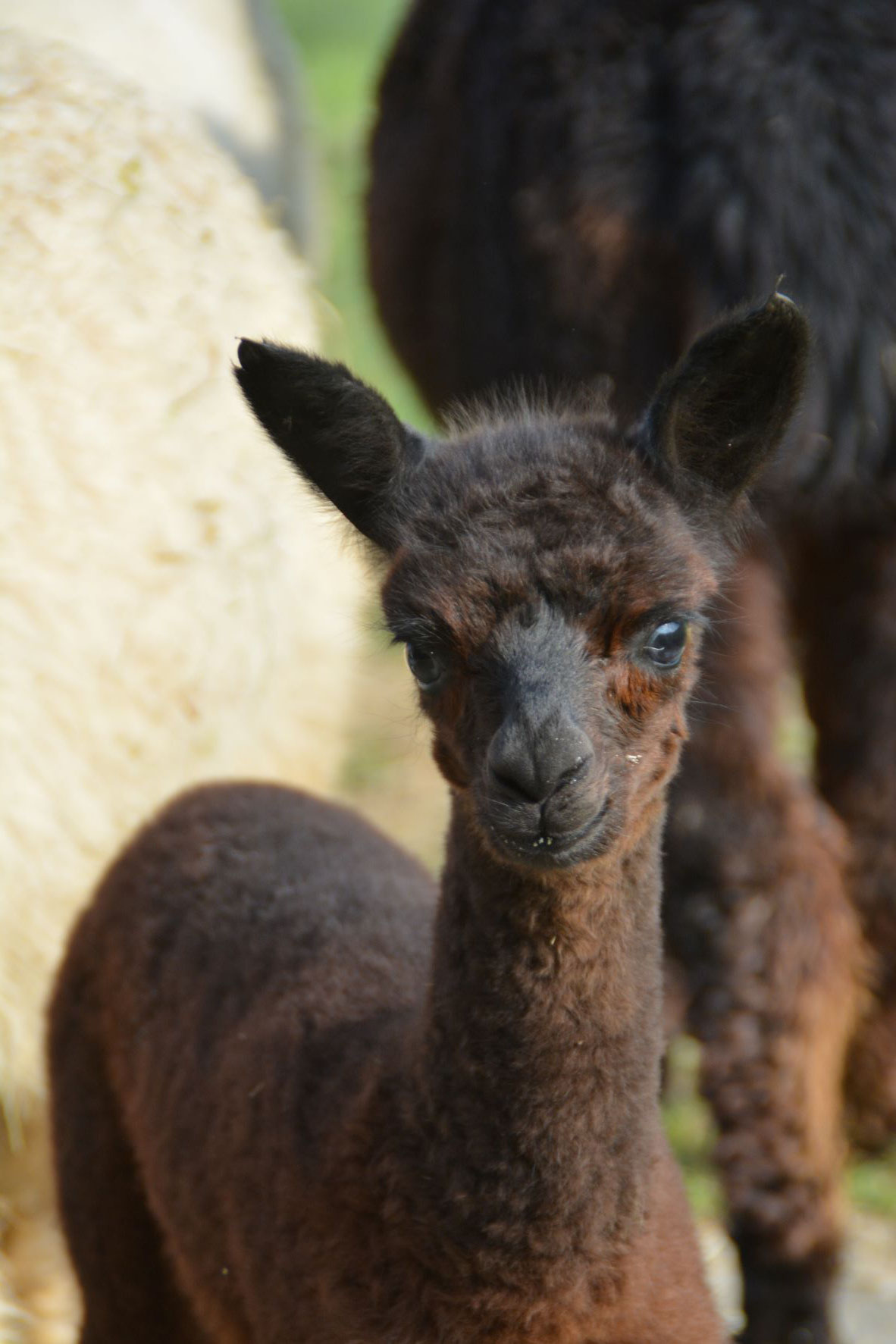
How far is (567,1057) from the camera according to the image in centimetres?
178

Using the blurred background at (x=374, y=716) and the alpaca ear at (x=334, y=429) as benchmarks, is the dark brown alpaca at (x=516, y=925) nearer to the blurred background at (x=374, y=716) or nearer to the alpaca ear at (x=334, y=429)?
the alpaca ear at (x=334, y=429)

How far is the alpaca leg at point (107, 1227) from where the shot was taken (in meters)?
2.40

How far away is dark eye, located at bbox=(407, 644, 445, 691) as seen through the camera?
1.77 meters

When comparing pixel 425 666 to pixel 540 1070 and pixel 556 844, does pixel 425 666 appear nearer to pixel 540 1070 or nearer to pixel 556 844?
pixel 556 844

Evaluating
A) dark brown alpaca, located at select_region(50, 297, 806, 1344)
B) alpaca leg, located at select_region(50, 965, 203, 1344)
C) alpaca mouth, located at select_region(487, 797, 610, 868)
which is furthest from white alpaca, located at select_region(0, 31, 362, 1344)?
alpaca mouth, located at select_region(487, 797, 610, 868)

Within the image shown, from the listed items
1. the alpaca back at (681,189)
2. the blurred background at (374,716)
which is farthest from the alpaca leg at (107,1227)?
the alpaca back at (681,189)

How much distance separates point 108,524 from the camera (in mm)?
2906

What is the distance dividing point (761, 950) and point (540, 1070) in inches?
47.8

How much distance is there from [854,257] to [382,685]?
354cm

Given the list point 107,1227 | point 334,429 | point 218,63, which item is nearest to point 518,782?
Result: point 334,429

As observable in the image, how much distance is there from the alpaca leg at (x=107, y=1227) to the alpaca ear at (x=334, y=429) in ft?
3.36

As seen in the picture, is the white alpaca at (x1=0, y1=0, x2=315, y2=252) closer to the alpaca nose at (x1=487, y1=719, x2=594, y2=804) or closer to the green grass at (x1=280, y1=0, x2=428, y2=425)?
the green grass at (x1=280, y1=0, x2=428, y2=425)

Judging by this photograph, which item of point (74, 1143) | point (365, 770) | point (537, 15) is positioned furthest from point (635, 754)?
point (365, 770)

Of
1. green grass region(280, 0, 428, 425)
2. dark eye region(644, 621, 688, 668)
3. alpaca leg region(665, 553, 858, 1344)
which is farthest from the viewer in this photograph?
green grass region(280, 0, 428, 425)
